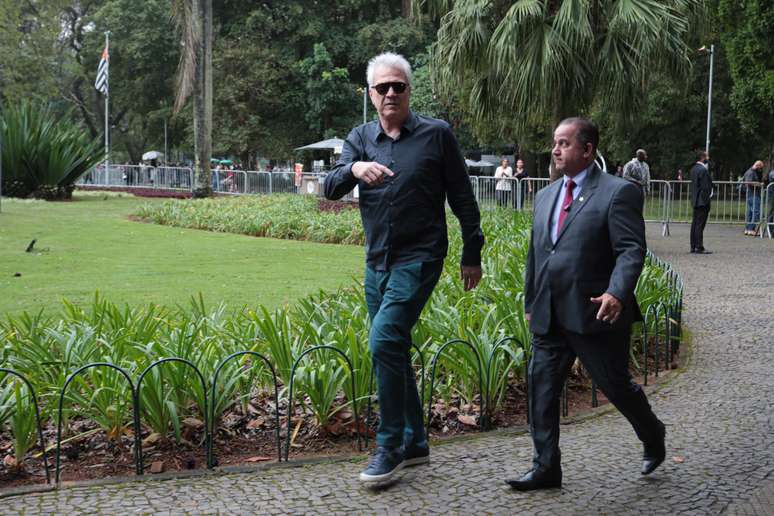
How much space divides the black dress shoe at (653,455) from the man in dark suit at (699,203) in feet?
41.3

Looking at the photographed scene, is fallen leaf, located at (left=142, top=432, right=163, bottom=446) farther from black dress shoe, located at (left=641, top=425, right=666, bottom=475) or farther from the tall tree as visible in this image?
the tall tree

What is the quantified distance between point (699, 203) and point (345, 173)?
43.7 ft

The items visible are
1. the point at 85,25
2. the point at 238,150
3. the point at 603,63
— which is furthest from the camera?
the point at 85,25

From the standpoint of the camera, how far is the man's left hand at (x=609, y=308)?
12.7 ft

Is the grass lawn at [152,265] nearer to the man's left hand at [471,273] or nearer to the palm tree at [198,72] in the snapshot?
the man's left hand at [471,273]

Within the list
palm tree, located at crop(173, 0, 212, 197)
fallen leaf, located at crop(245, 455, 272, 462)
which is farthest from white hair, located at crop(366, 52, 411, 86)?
palm tree, located at crop(173, 0, 212, 197)

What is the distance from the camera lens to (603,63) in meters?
14.3

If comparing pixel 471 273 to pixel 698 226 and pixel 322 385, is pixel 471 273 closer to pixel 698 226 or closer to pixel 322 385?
pixel 322 385

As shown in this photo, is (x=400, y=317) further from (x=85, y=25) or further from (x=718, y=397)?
(x=85, y=25)

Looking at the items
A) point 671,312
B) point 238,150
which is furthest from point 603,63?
point 238,150

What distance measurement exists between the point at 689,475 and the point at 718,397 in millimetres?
1777

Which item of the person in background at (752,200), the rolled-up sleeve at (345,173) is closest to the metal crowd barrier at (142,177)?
the person in background at (752,200)

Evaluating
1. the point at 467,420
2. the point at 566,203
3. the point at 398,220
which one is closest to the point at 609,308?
the point at 566,203

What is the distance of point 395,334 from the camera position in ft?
13.7
